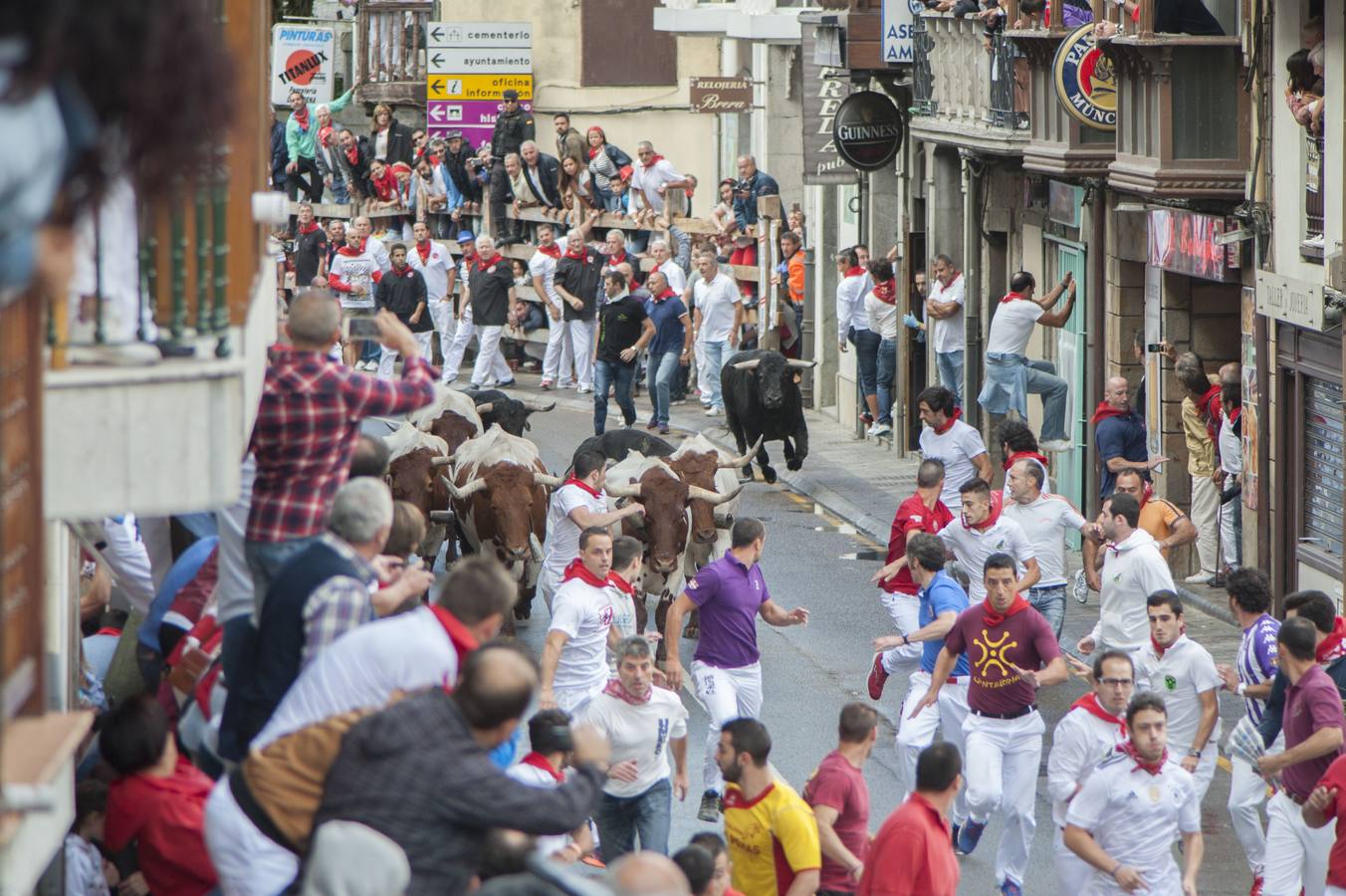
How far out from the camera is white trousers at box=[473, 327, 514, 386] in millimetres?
32281

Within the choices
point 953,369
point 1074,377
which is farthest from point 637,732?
point 953,369

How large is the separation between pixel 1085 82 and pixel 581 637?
34.9 feet

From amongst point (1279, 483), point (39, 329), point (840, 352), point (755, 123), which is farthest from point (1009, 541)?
point (755, 123)

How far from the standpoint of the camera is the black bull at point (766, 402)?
2414cm

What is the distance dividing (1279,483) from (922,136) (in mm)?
8952

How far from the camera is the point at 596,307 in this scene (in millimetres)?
31250

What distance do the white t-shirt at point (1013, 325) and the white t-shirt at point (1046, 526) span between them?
6732 millimetres

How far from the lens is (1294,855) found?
10297 millimetres

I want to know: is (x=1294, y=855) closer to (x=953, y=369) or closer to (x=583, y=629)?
(x=583, y=629)

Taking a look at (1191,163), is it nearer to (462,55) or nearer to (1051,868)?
(1051,868)

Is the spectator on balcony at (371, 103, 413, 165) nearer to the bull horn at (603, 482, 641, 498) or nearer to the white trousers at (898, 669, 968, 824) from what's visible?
the bull horn at (603, 482, 641, 498)

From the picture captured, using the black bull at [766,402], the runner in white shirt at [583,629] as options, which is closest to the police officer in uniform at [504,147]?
the black bull at [766,402]

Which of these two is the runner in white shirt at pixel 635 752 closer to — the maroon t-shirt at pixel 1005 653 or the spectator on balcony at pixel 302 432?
the maroon t-shirt at pixel 1005 653

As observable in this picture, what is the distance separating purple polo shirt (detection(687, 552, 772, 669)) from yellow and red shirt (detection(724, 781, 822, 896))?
316 centimetres
